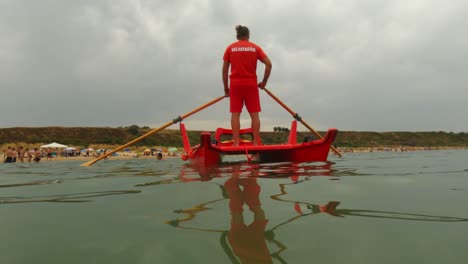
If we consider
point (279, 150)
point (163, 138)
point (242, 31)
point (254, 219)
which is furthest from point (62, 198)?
point (163, 138)

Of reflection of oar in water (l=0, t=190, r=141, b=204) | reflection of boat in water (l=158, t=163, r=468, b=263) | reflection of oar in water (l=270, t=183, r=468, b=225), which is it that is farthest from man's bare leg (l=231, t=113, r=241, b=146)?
reflection of oar in water (l=270, t=183, r=468, b=225)

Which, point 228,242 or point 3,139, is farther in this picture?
point 3,139

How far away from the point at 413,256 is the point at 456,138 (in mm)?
101049

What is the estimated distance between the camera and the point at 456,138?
275 ft

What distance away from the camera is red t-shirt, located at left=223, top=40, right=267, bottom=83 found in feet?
22.7

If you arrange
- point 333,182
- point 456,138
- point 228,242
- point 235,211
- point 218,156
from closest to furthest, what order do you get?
point 228,242 < point 235,211 < point 333,182 < point 218,156 < point 456,138

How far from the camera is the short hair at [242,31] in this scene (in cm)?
705

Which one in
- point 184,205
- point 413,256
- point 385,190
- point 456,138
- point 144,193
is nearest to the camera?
point 413,256

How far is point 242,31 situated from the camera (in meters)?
7.08

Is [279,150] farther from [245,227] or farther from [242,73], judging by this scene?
[245,227]

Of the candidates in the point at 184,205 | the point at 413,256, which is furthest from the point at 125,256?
the point at 413,256

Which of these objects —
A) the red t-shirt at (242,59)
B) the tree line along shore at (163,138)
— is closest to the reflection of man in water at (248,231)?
the red t-shirt at (242,59)

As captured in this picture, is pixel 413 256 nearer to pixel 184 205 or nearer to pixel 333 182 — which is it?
pixel 184 205

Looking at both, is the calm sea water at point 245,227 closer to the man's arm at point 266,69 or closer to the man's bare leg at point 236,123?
the man's bare leg at point 236,123
